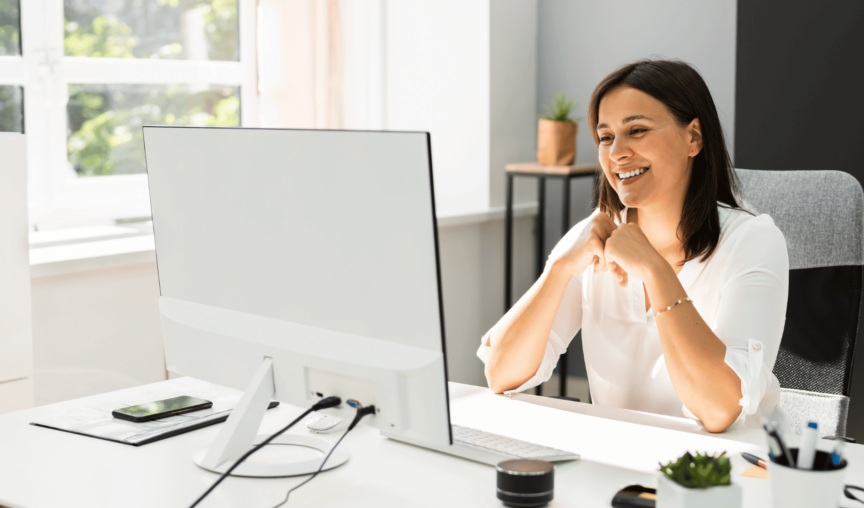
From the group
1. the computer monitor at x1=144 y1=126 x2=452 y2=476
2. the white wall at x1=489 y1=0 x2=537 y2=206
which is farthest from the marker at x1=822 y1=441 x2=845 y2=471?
the white wall at x1=489 y1=0 x2=537 y2=206

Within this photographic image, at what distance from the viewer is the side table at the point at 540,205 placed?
2.95 metres

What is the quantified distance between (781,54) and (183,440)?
1785mm

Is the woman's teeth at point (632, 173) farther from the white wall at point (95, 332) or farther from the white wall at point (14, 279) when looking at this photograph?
the white wall at point (95, 332)

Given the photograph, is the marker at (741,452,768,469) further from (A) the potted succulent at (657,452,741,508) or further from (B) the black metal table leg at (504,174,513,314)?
(B) the black metal table leg at (504,174,513,314)

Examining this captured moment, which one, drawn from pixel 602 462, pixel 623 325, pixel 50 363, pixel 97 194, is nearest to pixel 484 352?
pixel 623 325

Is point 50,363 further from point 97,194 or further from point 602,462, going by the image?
point 602,462

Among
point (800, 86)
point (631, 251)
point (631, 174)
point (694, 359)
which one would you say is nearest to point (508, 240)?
point (800, 86)

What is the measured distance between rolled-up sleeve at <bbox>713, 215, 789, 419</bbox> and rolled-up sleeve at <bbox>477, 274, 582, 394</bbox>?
1.06ft

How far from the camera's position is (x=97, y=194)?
2.77 metres

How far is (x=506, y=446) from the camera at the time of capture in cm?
112

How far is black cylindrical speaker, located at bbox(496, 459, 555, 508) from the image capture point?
922 millimetres

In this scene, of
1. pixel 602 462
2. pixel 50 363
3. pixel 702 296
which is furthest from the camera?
pixel 50 363

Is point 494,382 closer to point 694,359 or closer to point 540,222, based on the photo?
point 694,359

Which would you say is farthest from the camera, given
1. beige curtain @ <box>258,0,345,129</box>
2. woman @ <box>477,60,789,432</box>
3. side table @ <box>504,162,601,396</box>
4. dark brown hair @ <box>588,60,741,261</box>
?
beige curtain @ <box>258,0,345,129</box>
